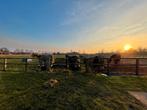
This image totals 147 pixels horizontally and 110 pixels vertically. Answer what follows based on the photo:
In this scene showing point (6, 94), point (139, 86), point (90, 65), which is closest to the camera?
point (6, 94)

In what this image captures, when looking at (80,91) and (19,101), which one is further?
(80,91)

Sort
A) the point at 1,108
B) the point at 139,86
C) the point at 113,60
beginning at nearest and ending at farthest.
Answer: the point at 1,108 < the point at 139,86 < the point at 113,60

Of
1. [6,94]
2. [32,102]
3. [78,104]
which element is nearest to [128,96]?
[78,104]

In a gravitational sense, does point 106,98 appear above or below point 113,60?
below

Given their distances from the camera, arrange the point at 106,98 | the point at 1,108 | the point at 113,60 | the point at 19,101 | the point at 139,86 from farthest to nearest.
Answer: the point at 113,60 → the point at 139,86 → the point at 106,98 → the point at 19,101 → the point at 1,108

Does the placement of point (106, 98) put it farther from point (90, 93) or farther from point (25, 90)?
point (25, 90)

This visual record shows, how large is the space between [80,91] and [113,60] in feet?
35.7

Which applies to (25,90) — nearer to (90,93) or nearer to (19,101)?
(19,101)

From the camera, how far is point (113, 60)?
19.5 metres

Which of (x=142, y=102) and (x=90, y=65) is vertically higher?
(x=90, y=65)

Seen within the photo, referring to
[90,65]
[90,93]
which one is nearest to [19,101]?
[90,93]

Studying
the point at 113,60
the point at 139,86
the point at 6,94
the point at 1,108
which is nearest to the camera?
the point at 1,108

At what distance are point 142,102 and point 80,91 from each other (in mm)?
2382

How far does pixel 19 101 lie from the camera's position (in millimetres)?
7676
